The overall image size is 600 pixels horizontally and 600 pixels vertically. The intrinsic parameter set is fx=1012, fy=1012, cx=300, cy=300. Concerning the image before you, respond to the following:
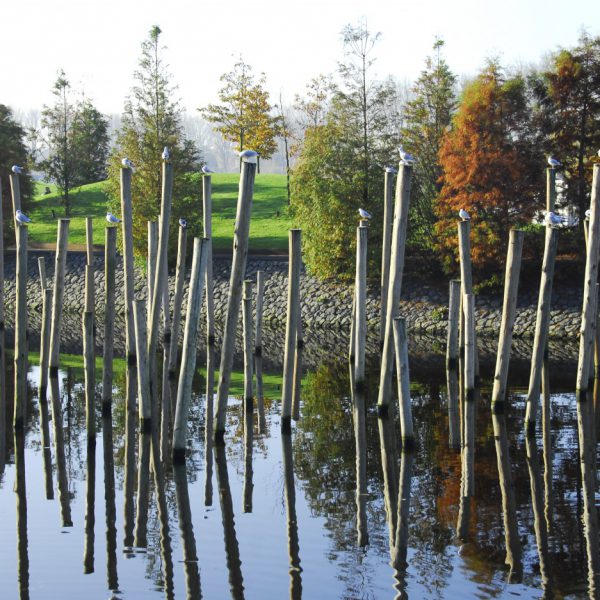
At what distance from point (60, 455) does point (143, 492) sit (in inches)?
112

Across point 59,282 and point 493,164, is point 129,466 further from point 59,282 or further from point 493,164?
point 493,164

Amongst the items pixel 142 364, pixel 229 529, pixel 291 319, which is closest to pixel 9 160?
pixel 291 319

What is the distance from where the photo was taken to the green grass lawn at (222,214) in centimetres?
5650

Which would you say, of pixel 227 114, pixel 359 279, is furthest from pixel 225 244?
pixel 359 279

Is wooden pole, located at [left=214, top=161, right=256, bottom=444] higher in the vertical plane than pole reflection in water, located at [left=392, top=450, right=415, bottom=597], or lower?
higher

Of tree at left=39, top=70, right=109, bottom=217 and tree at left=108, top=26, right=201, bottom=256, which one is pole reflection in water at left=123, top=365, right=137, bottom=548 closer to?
tree at left=108, top=26, right=201, bottom=256

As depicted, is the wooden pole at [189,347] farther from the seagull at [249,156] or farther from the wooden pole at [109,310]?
the wooden pole at [109,310]

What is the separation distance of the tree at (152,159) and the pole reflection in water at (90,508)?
31280mm

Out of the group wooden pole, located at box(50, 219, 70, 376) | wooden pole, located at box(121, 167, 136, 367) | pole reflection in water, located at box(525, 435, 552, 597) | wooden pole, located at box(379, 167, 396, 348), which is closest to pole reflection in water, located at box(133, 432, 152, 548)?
wooden pole, located at box(121, 167, 136, 367)

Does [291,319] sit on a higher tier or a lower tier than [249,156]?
lower

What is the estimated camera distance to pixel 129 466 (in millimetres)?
15242

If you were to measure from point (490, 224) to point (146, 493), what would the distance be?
25670 mm

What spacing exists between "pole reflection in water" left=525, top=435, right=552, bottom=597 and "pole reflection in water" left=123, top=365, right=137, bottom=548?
4.69m

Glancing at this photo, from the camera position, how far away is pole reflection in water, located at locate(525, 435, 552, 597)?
34.8ft
